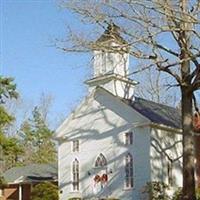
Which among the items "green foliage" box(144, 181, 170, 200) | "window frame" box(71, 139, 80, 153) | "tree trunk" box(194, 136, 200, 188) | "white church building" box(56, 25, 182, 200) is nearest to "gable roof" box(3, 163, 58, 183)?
"white church building" box(56, 25, 182, 200)

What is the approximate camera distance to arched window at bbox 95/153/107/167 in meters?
32.3

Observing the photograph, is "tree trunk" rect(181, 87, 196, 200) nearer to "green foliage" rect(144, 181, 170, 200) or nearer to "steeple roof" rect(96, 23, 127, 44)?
"steeple roof" rect(96, 23, 127, 44)

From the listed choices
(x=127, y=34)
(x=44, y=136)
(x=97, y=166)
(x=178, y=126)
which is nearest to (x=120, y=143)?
(x=97, y=166)

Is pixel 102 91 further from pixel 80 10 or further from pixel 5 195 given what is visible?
pixel 5 195

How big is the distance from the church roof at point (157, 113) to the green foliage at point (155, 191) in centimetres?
386

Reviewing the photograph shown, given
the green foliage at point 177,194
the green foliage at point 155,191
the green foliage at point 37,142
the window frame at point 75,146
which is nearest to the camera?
the green foliage at point 155,191

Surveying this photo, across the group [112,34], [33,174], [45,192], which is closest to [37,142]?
[33,174]

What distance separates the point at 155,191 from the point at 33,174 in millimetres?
16156

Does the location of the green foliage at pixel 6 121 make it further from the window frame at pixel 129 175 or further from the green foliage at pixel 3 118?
the window frame at pixel 129 175

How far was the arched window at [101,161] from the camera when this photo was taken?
3231cm

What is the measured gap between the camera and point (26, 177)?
42188mm

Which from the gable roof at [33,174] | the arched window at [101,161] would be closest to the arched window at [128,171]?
the arched window at [101,161]

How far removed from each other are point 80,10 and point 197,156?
15051mm

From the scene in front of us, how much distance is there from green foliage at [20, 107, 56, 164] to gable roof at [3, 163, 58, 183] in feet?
45.5
